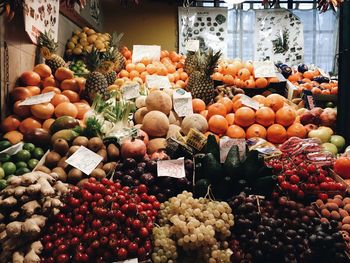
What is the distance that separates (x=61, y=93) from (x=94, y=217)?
1.89 m

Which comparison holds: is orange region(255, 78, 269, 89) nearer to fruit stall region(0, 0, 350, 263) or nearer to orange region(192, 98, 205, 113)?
fruit stall region(0, 0, 350, 263)

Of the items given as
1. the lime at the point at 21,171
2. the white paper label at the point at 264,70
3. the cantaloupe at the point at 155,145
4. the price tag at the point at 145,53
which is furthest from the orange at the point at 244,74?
the lime at the point at 21,171

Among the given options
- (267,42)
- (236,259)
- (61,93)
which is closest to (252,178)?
(236,259)

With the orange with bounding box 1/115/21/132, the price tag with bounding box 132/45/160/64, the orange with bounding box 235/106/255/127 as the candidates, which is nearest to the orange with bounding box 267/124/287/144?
the orange with bounding box 235/106/255/127

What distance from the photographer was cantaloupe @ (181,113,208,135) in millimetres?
3113

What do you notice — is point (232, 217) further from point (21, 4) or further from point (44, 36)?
point (44, 36)

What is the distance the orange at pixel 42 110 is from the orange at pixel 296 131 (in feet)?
7.24

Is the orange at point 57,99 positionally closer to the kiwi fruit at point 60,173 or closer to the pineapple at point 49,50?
the pineapple at point 49,50

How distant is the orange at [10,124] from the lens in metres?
2.96

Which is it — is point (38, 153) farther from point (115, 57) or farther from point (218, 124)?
point (115, 57)

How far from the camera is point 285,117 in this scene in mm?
3238

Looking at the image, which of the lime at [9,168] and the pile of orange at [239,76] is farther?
the pile of orange at [239,76]

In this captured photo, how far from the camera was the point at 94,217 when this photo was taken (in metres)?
1.85

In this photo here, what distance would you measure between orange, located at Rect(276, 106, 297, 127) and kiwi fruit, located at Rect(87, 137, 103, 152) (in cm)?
173
